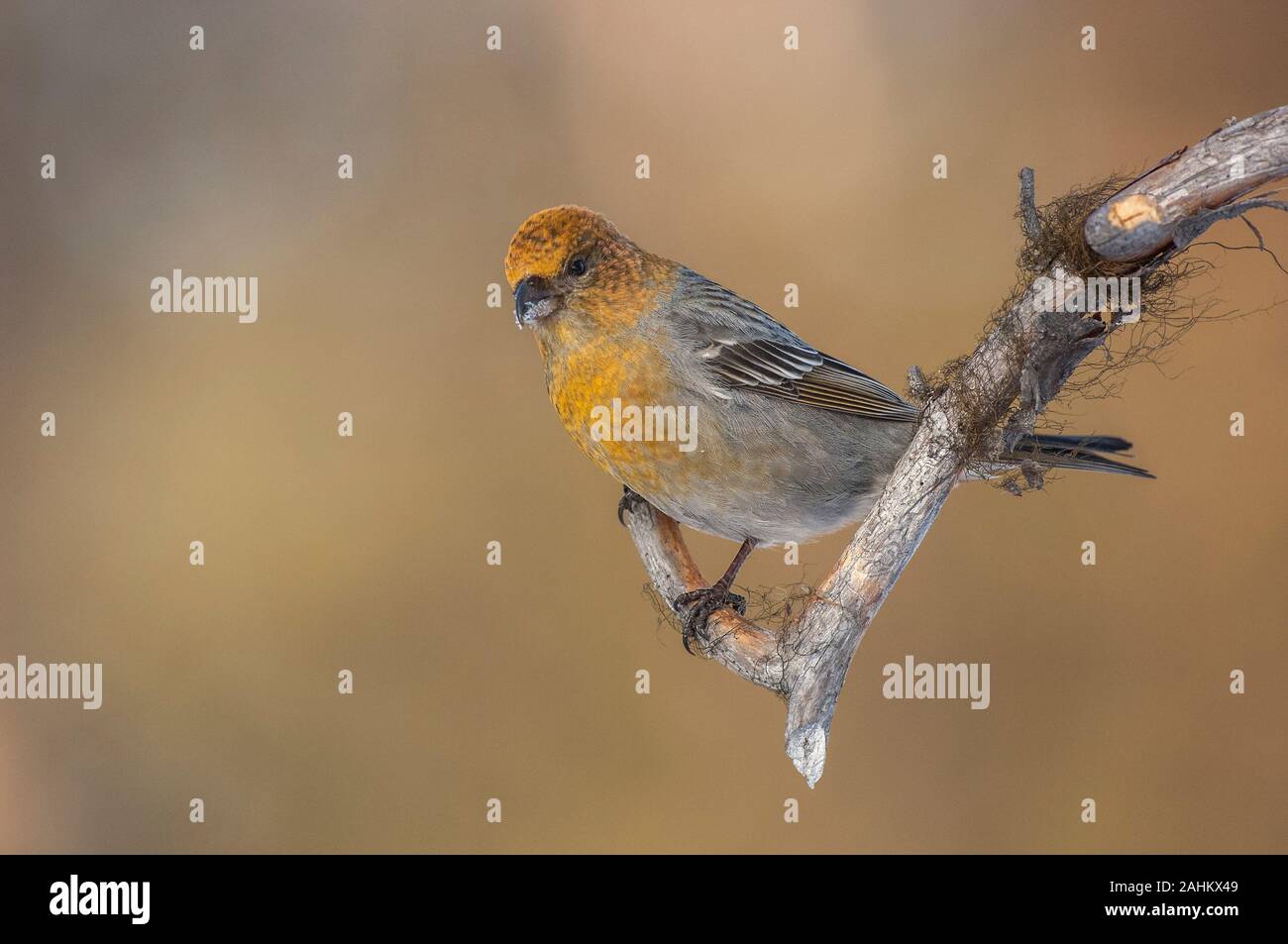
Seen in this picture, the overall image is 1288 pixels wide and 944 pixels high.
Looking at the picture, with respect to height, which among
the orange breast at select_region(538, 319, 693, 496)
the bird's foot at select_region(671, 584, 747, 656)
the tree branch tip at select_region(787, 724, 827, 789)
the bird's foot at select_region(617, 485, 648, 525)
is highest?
the orange breast at select_region(538, 319, 693, 496)

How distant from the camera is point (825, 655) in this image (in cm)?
259

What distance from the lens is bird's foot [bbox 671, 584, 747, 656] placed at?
3.09 metres

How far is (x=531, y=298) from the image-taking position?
2912mm

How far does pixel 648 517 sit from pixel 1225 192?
5.96 feet

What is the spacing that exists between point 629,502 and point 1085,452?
1.31 m

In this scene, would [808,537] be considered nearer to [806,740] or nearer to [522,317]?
[806,740]

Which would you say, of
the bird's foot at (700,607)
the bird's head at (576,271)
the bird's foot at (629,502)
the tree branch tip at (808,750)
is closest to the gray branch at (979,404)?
the tree branch tip at (808,750)

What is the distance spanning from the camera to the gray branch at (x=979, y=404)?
2.09 metres

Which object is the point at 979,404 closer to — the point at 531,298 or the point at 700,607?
the point at 700,607

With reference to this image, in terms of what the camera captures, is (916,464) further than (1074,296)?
Yes

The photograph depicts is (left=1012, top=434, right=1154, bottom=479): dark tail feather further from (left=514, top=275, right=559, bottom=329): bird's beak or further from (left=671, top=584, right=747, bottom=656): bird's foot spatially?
(left=514, top=275, right=559, bottom=329): bird's beak

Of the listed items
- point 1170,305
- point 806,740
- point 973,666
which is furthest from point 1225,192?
point 973,666

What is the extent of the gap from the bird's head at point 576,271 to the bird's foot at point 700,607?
78 centimetres

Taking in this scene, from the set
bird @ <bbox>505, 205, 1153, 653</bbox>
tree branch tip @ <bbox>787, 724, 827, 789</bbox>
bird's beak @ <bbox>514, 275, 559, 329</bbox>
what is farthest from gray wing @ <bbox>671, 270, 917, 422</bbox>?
tree branch tip @ <bbox>787, 724, 827, 789</bbox>
